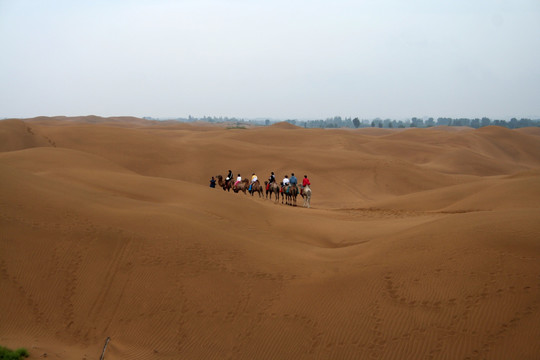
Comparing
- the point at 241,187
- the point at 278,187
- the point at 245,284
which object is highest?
the point at 245,284

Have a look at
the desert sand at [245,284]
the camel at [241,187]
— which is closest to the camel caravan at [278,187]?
the camel at [241,187]

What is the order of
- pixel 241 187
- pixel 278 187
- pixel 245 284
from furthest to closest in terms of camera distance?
pixel 241 187, pixel 278 187, pixel 245 284

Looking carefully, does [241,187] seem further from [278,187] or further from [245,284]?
[245,284]

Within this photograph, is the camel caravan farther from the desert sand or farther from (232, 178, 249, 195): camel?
the desert sand

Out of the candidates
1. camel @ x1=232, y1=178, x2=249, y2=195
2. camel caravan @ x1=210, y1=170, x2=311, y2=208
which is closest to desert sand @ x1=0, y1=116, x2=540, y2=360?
camel caravan @ x1=210, y1=170, x2=311, y2=208

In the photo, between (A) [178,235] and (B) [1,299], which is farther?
(A) [178,235]

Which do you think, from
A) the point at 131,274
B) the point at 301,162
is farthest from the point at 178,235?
the point at 301,162

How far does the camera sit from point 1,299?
927 cm

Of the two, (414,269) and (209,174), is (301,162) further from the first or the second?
(414,269)

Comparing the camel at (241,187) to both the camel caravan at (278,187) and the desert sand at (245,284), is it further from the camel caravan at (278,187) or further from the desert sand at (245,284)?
the desert sand at (245,284)

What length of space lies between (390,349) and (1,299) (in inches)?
307

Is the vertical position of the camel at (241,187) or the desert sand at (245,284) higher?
the desert sand at (245,284)

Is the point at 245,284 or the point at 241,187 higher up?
the point at 245,284

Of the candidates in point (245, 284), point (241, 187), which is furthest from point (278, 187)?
point (245, 284)
